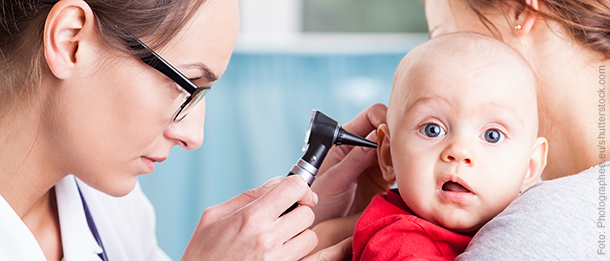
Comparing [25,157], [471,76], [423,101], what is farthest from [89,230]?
[471,76]

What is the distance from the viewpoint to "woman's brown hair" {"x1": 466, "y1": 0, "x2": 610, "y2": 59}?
0.99 meters

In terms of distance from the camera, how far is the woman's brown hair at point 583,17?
0.99 metres

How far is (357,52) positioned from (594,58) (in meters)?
2.69

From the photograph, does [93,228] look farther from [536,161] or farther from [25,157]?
[536,161]

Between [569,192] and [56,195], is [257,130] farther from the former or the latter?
[569,192]

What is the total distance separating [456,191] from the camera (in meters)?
0.96

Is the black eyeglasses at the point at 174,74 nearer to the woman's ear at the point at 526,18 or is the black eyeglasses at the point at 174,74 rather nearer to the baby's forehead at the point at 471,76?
the baby's forehead at the point at 471,76

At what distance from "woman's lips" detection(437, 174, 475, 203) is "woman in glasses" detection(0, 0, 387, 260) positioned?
27cm

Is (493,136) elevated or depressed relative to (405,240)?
elevated

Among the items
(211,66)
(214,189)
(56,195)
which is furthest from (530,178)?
(214,189)

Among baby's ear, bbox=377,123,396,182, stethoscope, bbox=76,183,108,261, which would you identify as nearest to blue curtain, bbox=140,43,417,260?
stethoscope, bbox=76,183,108,261

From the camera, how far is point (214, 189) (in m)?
3.08

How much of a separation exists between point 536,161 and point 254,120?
2490 millimetres

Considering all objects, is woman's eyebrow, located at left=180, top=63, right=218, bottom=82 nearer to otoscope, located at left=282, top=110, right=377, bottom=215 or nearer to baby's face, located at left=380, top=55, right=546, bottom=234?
otoscope, located at left=282, top=110, right=377, bottom=215
